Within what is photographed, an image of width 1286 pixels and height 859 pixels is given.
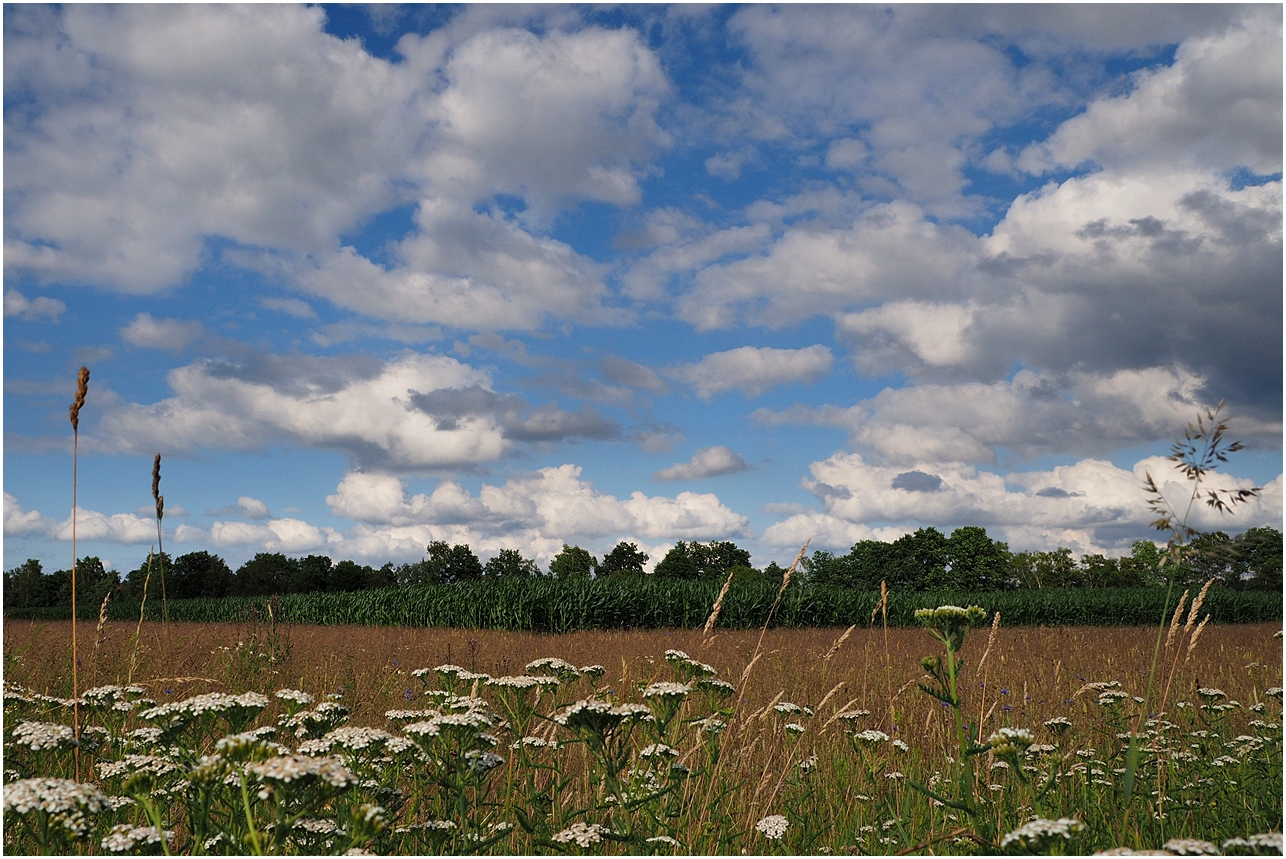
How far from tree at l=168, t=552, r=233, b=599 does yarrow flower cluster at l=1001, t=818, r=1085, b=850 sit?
59.5 meters

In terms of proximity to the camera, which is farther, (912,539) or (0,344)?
(912,539)

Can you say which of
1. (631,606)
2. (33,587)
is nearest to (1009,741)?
(631,606)

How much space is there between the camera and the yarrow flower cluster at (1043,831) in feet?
6.84

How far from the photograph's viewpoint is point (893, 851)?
11.1 ft

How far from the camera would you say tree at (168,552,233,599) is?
52.5m

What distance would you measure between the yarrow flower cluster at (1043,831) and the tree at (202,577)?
5954 centimetres

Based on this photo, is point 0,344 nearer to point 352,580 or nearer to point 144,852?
point 144,852

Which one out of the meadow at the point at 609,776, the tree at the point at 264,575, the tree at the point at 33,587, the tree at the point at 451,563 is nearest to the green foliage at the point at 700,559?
the tree at the point at 451,563

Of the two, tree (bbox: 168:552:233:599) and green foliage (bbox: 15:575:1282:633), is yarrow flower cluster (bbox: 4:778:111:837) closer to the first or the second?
green foliage (bbox: 15:575:1282:633)

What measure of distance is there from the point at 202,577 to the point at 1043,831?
61238 mm

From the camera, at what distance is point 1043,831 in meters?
2.11

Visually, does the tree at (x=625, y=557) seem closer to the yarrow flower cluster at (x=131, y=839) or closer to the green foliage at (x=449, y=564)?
the green foliage at (x=449, y=564)

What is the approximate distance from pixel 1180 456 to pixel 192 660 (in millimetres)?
10649

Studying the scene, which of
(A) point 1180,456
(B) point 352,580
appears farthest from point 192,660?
(B) point 352,580
